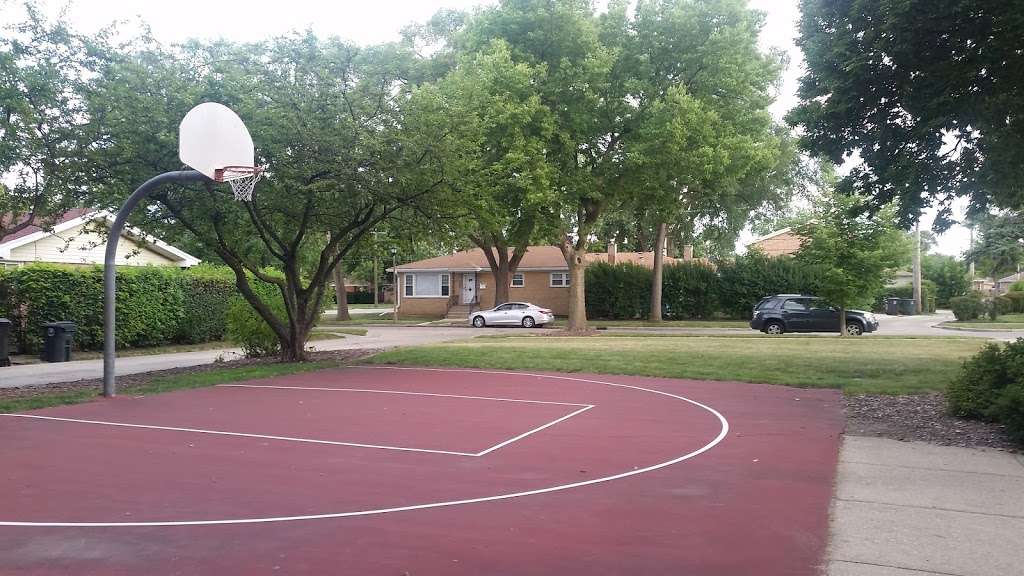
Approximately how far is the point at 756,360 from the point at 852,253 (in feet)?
39.1

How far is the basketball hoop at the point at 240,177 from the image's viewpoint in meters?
13.5

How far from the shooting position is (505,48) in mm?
28672

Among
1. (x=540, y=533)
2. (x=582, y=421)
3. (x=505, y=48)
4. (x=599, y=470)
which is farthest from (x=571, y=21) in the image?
(x=540, y=533)

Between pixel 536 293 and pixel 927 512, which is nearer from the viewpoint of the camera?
pixel 927 512

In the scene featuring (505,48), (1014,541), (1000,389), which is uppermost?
(505,48)

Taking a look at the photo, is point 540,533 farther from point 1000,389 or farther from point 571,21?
→ point 571,21

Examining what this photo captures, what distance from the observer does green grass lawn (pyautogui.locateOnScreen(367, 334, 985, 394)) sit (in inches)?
608

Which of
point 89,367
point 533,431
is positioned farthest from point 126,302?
point 533,431

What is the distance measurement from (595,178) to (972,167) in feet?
59.9

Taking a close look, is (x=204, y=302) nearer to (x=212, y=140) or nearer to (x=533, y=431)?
(x=212, y=140)

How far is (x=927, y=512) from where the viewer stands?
256 inches

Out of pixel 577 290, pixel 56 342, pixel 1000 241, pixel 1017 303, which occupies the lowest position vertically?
pixel 56 342

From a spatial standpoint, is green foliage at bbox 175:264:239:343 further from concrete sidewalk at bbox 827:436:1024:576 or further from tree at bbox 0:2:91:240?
concrete sidewalk at bbox 827:436:1024:576

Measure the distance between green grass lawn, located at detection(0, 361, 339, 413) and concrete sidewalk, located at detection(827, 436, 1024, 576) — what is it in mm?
12354
